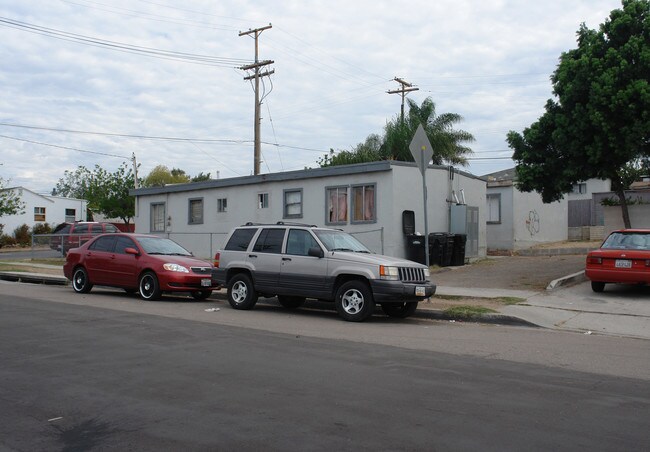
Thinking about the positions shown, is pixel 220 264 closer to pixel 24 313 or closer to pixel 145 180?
pixel 24 313

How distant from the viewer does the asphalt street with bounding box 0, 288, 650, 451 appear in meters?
4.99

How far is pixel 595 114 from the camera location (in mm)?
15570

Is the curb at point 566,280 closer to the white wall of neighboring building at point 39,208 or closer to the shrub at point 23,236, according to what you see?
the shrub at point 23,236

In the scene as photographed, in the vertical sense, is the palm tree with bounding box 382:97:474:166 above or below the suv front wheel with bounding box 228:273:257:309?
above

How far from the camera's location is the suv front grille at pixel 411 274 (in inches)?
460

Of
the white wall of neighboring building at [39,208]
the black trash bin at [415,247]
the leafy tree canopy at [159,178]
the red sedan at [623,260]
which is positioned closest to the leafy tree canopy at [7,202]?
the white wall of neighboring building at [39,208]

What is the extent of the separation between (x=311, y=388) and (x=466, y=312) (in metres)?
6.33

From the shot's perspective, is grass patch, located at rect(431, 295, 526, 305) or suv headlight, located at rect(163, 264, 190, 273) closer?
grass patch, located at rect(431, 295, 526, 305)

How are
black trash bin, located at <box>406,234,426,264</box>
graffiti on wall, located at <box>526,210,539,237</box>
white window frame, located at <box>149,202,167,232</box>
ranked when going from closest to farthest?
black trash bin, located at <box>406,234,426,264</box>
white window frame, located at <box>149,202,167,232</box>
graffiti on wall, located at <box>526,210,539,237</box>

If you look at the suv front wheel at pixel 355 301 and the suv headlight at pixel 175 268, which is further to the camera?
the suv headlight at pixel 175 268

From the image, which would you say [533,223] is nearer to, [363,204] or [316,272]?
[363,204]

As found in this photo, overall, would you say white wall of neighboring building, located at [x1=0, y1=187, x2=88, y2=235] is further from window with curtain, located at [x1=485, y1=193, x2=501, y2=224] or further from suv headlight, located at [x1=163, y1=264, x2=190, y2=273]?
suv headlight, located at [x1=163, y1=264, x2=190, y2=273]

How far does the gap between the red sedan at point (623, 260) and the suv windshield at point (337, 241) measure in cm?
549

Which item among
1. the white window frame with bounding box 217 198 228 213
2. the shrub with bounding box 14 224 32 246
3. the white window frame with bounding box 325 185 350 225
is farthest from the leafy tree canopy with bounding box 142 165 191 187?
the white window frame with bounding box 325 185 350 225
